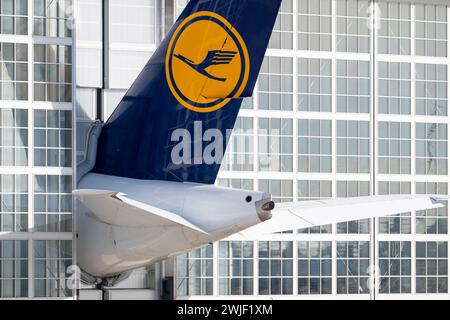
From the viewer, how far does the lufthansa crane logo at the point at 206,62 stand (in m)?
20.9

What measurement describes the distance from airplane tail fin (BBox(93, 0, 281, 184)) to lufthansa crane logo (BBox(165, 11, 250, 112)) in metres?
0.02

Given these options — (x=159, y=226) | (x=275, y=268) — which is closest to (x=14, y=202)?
(x=159, y=226)

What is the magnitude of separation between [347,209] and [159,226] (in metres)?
3.84

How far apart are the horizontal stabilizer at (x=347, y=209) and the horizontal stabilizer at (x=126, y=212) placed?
2.65m

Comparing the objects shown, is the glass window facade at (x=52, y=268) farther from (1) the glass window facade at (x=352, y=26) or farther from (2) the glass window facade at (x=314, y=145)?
(1) the glass window facade at (x=352, y=26)

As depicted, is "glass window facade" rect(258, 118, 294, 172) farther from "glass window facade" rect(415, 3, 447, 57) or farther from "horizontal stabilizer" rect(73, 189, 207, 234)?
"horizontal stabilizer" rect(73, 189, 207, 234)

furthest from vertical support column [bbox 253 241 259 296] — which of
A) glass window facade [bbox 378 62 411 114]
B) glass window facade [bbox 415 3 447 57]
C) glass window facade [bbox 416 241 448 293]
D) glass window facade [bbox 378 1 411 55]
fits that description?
glass window facade [bbox 415 3 447 57]

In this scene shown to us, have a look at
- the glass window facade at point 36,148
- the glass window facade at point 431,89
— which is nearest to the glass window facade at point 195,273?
the glass window facade at point 431,89

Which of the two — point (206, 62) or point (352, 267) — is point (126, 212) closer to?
point (206, 62)

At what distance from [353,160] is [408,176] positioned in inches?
80.4

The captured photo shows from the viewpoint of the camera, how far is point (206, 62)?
21.0m

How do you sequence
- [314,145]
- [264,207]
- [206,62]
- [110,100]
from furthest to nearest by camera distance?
1. [314,145]
2. [110,100]
3. [206,62]
4. [264,207]

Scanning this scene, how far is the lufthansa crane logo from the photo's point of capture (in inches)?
824
